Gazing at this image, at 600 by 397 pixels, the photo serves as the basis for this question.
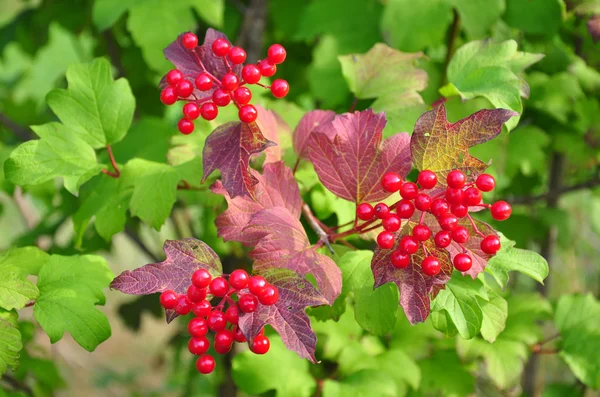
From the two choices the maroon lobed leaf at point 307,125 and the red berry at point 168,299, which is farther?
the maroon lobed leaf at point 307,125

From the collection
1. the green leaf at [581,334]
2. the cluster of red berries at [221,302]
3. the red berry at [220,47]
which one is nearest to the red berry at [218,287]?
the cluster of red berries at [221,302]

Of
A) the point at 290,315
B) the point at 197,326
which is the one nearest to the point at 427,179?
the point at 290,315

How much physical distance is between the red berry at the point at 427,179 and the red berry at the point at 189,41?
15.4 inches

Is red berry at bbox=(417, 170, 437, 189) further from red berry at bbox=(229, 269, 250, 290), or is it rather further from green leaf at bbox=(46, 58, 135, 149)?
green leaf at bbox=(46, 58, 135, 149)

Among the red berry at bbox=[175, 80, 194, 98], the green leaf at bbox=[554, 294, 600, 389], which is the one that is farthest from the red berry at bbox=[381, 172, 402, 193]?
the green leaf at bbox=[554, 294, 600, 389]

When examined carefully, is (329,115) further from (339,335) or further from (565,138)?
(565,138)

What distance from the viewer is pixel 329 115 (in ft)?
3.56

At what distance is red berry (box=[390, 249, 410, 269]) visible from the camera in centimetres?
80

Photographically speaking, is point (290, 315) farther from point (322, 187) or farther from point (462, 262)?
point (322, 187)

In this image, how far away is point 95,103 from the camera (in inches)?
45.7

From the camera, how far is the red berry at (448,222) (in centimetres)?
79

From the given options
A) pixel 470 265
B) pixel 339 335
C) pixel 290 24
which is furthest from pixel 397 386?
pixel 290 24

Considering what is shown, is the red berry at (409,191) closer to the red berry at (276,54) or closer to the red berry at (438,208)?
the red berry at (438,208)

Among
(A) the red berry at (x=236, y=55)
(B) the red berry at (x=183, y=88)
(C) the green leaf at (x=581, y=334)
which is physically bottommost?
(C) the green leaf at (x=581, y=334)
